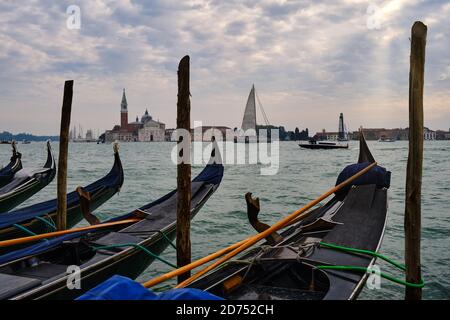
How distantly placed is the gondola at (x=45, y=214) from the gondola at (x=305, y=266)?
314 centimetres

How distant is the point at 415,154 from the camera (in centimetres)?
333

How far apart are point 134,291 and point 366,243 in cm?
288

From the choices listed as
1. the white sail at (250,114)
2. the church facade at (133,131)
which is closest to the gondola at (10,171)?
the white sail at (250,114)

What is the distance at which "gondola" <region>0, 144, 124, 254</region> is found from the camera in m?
5.22

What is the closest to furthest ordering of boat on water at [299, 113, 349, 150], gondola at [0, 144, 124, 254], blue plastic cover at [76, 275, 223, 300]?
blue plastic cover at [76, 275, 223, 300]
gondola at [0, 144, 124, 254]
boat on water at [299, 113, 349, 150]

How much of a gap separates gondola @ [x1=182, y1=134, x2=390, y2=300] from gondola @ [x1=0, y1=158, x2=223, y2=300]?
1.18 meters

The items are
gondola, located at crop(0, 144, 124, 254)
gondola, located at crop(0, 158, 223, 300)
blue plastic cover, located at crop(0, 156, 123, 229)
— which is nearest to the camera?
gondola, located at crop(0, 158, 223, 300)

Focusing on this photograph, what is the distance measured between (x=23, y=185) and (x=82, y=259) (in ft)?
17.9

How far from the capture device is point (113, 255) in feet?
13.4

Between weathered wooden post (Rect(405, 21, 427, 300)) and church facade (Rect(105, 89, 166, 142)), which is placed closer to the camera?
weathered wooden post (Rect(405, 21, 427, 300))

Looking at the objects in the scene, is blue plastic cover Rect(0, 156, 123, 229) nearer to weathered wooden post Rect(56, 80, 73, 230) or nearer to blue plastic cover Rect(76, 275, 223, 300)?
weathered wooden post Rect(56, 80, 73, 230)

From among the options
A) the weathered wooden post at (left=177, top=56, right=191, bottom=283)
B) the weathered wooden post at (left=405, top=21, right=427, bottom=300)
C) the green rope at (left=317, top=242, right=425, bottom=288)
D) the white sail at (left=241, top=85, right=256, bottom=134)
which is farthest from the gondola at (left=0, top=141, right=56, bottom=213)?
the white sail at (left=241, top=85, right=256, bottom=134)

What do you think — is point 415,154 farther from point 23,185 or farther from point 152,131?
point 152,131

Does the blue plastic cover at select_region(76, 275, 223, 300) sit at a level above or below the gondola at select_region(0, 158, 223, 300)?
above
